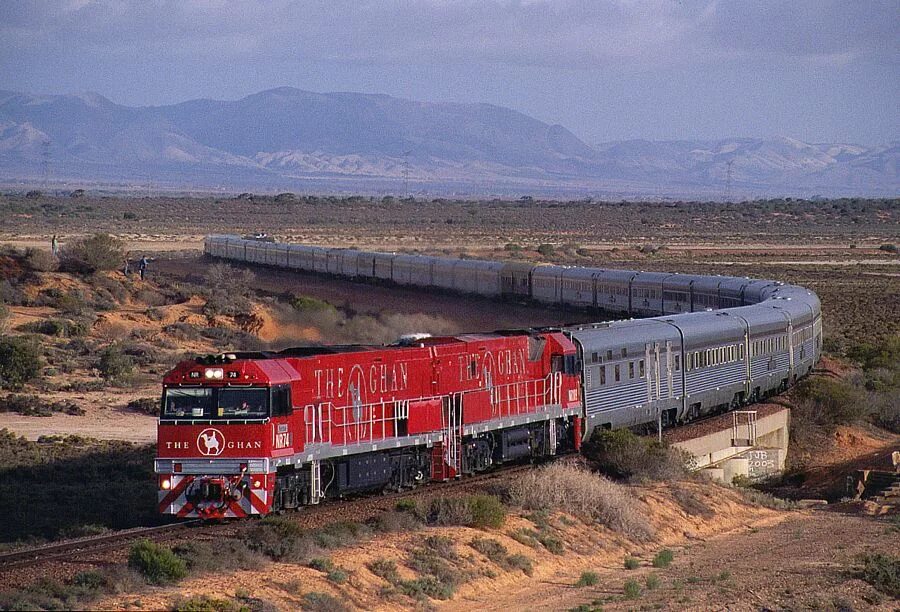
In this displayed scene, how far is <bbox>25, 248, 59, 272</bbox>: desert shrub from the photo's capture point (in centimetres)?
6650

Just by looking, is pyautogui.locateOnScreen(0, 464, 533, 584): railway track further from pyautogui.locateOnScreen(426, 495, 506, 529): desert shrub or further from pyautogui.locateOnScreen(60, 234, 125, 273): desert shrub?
pyautogui.locateOnScreen(60, 234, 125, 273): desert shrub

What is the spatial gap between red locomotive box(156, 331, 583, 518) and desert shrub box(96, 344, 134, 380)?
1728 cm

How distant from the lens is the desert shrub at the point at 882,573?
23281mm

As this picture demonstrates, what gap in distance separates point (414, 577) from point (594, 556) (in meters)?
5.04

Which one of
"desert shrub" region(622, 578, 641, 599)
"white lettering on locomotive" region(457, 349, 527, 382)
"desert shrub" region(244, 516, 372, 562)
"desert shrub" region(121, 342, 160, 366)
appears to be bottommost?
"desert shrub" region(622, 578, 641, 599)

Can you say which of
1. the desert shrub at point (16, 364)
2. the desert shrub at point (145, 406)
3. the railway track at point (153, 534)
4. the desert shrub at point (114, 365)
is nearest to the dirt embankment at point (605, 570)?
the railway track at point (153, 534)

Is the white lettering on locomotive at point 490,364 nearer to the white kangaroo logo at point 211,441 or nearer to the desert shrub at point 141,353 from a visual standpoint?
the white kangaroo logo at point 211,441

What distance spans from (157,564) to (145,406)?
2147 centimetres

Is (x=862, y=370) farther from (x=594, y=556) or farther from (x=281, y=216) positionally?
(x=281, y=216)

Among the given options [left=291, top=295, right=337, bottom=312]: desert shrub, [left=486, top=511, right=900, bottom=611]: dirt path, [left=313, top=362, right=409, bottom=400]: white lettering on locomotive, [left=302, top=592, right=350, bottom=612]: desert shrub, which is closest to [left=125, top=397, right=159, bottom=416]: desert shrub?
[left=313, top=362, right=409, bottom=400]: white lettering on locomotive

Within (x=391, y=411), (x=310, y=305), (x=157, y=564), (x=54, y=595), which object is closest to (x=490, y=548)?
(x=391, y=411)

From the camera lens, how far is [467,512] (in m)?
23.8

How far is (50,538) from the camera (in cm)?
2427

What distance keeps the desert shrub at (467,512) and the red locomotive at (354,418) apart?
5.12 feet
